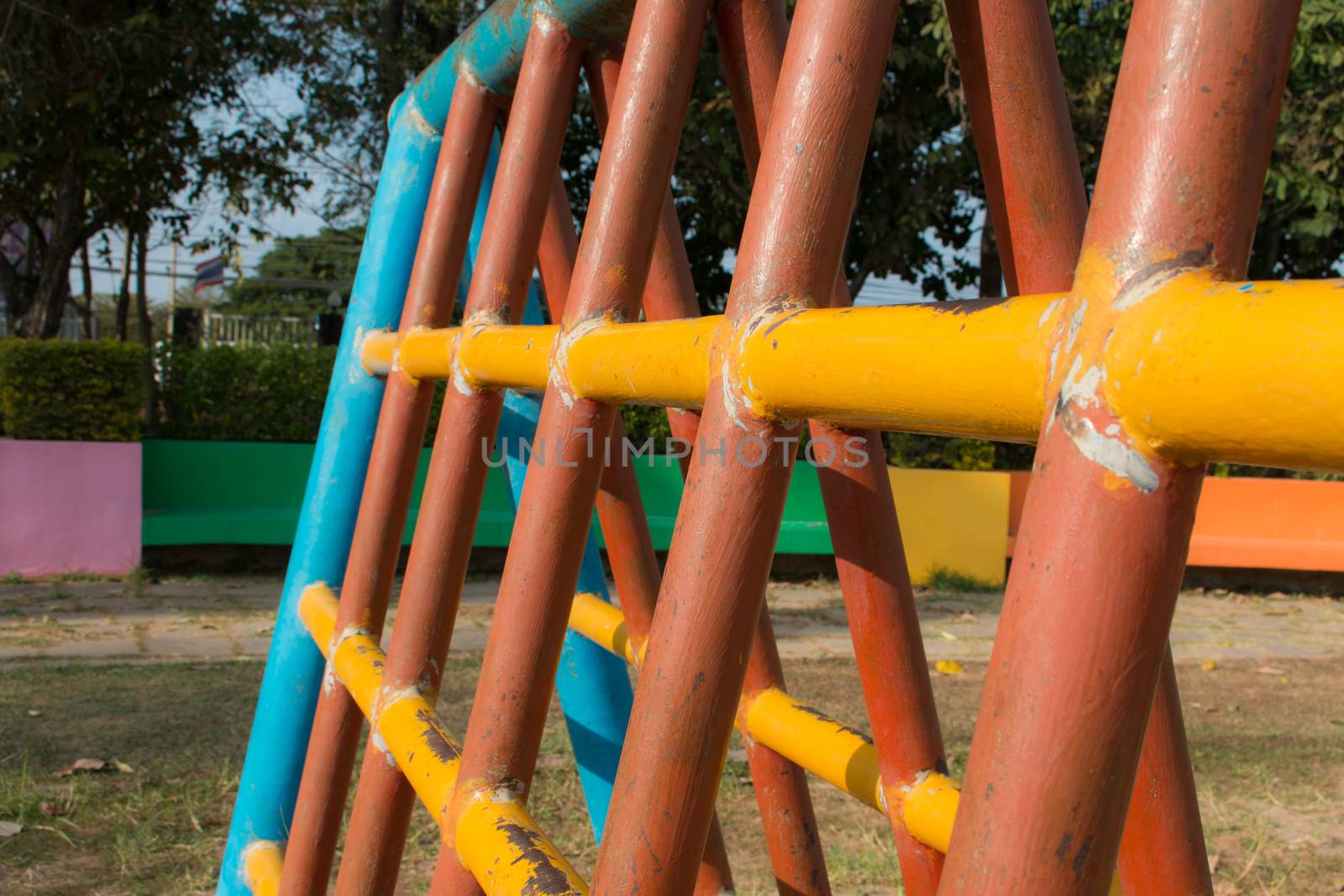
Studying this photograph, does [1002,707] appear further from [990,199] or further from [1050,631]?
[990,199]

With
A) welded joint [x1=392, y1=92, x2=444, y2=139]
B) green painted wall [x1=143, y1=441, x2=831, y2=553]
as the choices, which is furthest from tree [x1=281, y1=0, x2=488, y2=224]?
welded joint [x1=392, y1=92, x2=444, y2=139]

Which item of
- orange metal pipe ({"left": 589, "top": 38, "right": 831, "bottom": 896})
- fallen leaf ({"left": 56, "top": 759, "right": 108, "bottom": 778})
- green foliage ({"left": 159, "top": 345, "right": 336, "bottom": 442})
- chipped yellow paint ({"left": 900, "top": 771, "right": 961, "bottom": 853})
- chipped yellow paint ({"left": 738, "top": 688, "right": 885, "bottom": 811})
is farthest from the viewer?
green foliage ({"left": 159, "top": 345, "right": 336, "bottom": 442})

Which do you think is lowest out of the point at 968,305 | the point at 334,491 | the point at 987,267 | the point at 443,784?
the point at 443,784

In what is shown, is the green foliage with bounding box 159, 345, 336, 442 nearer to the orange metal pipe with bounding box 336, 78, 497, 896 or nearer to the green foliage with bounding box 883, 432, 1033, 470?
the green foliage with bounding box 883, 432, 1033, 470

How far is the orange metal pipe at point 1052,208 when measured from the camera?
2.94ft

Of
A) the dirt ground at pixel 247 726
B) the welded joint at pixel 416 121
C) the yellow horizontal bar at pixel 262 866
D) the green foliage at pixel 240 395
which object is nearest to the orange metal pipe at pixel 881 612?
the welded joint at pixel 416 121

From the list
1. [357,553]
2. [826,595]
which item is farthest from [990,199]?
[826,595]

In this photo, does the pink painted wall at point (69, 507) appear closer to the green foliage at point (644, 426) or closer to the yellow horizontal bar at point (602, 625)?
the green foliage at point (644, 426)

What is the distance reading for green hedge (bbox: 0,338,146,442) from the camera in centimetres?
606

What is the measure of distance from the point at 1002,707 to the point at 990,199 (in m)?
0.64

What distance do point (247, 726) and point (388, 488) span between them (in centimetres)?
253

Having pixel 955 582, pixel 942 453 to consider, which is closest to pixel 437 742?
pixel 955 582

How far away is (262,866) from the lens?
1.74 meters

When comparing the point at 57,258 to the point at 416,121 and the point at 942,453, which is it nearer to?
the point at 942,453
